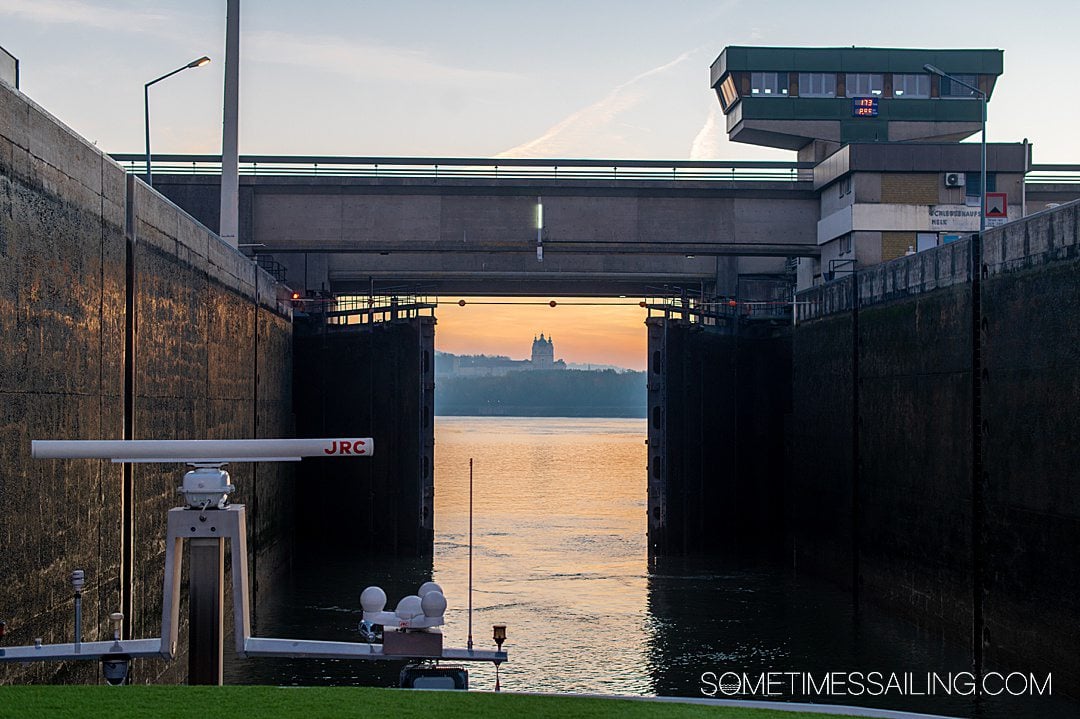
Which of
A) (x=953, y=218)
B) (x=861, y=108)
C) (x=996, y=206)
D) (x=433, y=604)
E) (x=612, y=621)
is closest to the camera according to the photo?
(x=433, y=604)

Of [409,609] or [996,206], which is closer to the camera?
[409,609]

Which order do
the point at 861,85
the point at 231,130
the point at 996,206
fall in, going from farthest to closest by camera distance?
the point at 861,85 → the point at 996,206 → the point at 231,130

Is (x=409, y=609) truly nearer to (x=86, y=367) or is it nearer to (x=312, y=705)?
(x=312, y=705)

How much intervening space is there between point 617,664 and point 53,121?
51.3ft

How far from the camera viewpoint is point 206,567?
12.2 meters

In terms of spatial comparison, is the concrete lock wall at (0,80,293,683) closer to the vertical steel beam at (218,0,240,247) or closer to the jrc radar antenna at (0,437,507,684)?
the jrc radar antenna at (0,437,507,684)

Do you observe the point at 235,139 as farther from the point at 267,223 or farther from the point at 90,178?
the point at 90,178

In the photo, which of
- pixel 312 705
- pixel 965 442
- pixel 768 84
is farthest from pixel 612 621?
pixel 768 84

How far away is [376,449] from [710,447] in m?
10.6

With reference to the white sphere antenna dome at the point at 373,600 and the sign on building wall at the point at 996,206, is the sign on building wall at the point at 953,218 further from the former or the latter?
the white sphere antenna dome at the point at 373,600

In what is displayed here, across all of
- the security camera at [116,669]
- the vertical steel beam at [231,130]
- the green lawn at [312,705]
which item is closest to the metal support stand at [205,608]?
the security camera at [116,669]

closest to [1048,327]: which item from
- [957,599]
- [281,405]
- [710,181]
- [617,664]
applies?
[957,599]

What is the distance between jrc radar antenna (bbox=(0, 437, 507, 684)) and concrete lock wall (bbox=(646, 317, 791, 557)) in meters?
30.2

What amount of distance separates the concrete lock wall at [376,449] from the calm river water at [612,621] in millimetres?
914
